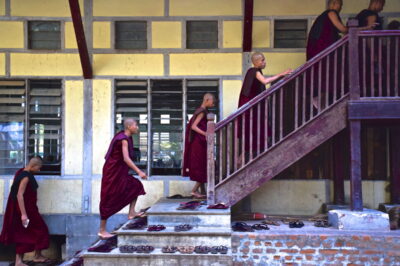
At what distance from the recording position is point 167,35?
7262mm

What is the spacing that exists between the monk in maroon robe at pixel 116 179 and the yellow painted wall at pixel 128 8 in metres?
2.67

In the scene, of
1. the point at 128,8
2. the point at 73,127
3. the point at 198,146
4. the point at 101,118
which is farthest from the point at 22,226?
the point at 128,8

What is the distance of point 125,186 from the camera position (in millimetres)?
5590

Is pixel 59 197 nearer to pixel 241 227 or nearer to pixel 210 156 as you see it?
pixel 210 156

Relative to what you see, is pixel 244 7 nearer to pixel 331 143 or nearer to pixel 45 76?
pixel 331 143

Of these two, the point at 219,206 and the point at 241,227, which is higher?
the point at 219,206

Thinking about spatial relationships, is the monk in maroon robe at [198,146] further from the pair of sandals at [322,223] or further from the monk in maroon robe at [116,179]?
the pair of sandals at [322,223]

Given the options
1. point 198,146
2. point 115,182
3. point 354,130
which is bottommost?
point 115,182

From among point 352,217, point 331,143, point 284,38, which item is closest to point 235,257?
point 352,217

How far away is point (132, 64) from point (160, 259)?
3.94m

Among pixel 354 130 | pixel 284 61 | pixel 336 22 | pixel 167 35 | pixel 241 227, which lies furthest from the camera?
pixel 167 35

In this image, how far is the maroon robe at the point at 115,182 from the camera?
5.44 m

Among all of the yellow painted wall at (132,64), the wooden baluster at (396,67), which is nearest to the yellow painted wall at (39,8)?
the yellow painted wall at (132,64)

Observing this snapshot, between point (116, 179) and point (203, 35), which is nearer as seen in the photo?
point (116, 179)
